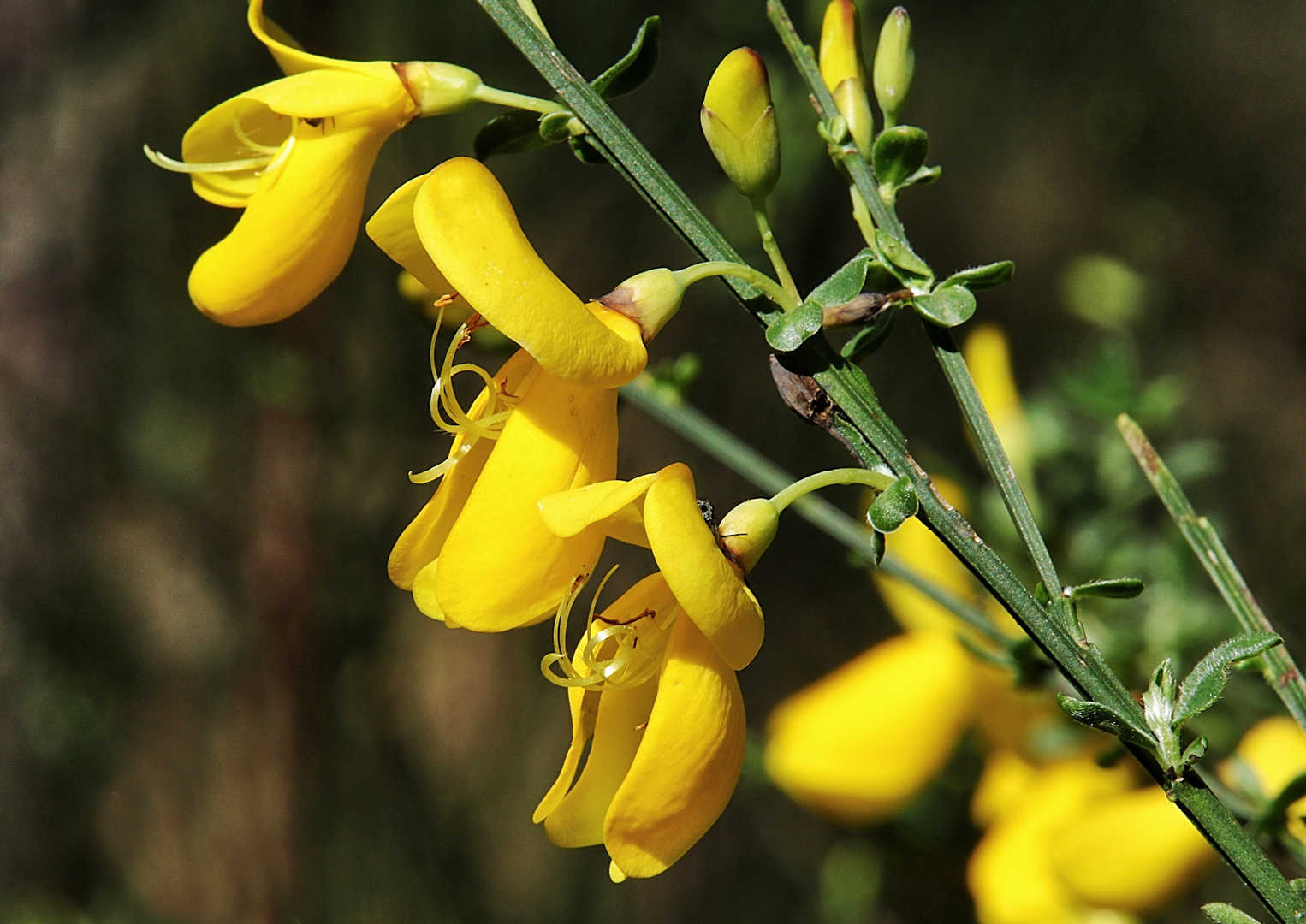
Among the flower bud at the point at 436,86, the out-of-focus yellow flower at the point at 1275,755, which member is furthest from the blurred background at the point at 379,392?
the flower bud at the point at 436,86

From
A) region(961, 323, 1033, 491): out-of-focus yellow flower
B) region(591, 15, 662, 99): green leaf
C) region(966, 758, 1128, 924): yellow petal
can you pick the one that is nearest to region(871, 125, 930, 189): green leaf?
region(591, 15, 662, 99): green leaf

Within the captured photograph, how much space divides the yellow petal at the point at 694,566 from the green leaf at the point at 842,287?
0.09m

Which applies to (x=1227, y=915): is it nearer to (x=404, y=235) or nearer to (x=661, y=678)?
(x=661, y=678)

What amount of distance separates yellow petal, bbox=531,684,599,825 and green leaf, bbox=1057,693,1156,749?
0.66 ft

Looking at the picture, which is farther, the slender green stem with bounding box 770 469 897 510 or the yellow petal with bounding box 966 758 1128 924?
the yellow petal with bounding box 966 758 1128 924

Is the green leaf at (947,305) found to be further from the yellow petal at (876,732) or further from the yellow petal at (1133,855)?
the yellow petal at (876,732)

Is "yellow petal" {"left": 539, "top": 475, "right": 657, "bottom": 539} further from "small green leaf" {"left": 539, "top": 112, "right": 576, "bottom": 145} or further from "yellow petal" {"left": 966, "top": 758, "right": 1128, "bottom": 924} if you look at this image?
"yellow petal" {"left": 966, "top": 758, "right": 1128, "bottom": 924}

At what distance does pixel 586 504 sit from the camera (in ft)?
1.32

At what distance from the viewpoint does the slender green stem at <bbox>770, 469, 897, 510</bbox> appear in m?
0.42

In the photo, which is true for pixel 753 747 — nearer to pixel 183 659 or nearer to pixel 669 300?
pixel 669 300

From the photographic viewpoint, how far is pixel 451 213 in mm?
406

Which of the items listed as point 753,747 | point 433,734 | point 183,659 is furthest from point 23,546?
point 753,747

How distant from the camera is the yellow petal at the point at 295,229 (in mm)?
495

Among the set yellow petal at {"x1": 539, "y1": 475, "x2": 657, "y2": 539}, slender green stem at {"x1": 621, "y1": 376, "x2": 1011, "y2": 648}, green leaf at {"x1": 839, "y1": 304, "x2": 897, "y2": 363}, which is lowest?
slender green stem at {"x1": 621, "y1": 376, "x2": 1011, "y2": 648}
